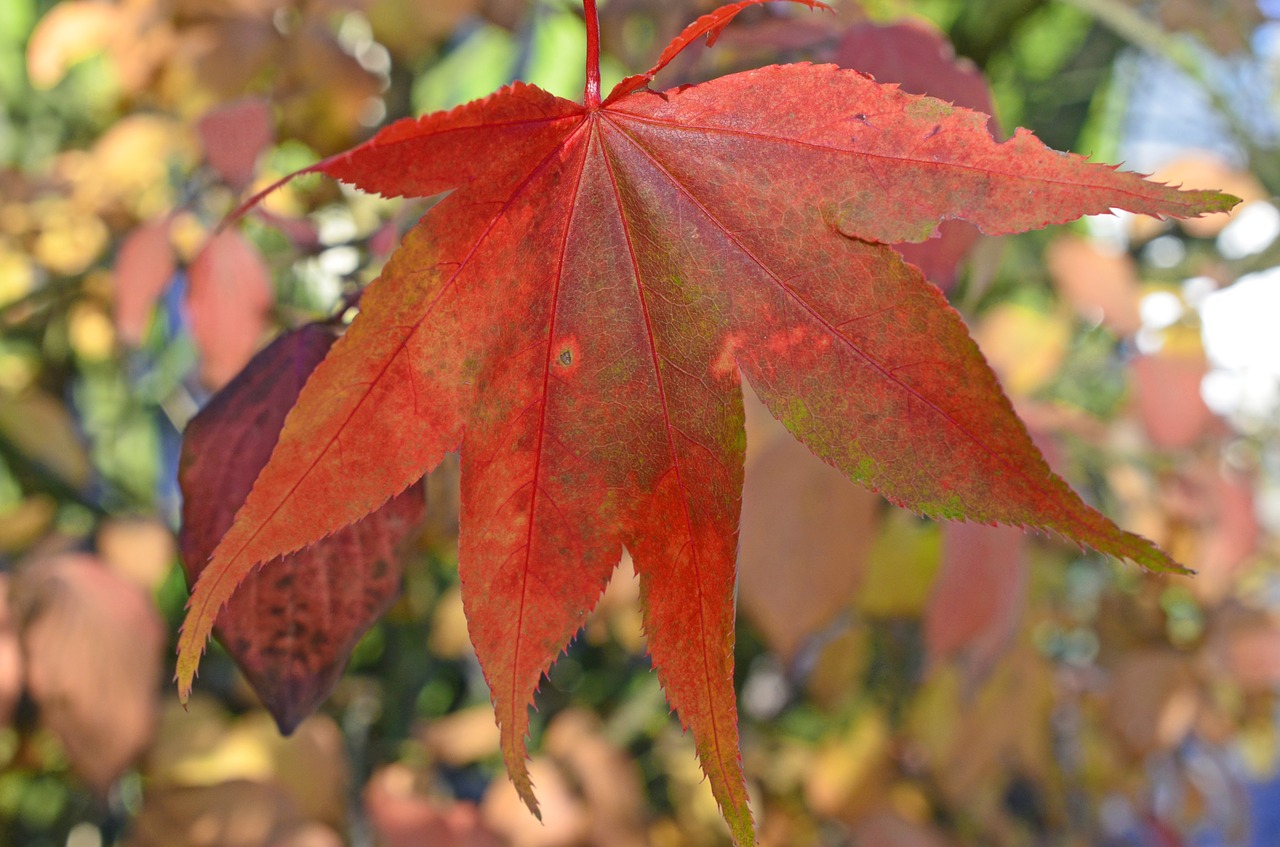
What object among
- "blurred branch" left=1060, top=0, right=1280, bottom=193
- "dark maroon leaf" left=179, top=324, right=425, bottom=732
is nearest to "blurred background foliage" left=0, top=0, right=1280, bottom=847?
"blurred branch" left=1060, top=0, right=1280, bottom=193

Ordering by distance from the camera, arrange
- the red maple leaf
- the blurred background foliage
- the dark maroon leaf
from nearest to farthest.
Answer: the red maple leaf → the dark maroon leaf → the blurred background foliage

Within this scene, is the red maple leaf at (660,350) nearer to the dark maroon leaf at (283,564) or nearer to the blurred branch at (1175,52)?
the dark maroon leaf at (283,564)

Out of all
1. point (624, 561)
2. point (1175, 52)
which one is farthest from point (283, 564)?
point (1175, 52)

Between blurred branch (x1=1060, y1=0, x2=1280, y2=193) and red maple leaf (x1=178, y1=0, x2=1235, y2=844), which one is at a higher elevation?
red maple leaf (x1=178, y1=0, x2=1235, y2=844)

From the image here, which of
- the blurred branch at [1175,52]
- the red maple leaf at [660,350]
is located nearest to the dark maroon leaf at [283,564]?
the red maple leaf at [660,350]

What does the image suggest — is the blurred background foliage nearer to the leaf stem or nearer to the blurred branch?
the blurred branch

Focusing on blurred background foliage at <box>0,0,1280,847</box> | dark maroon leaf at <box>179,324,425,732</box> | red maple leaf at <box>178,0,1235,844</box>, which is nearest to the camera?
red maple leaf at <box>178,0,1235,844</box>
